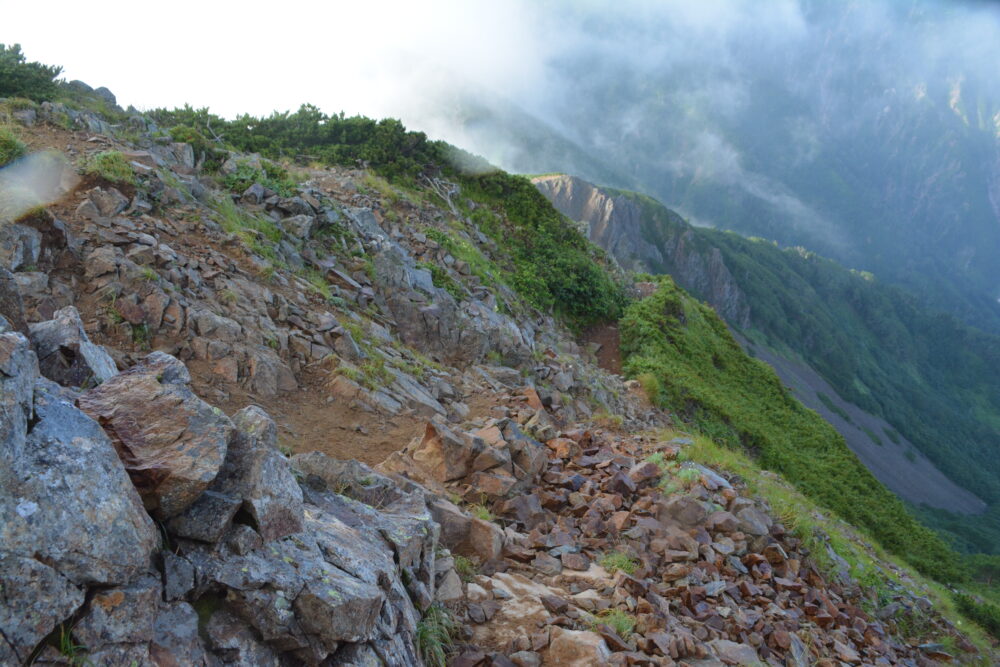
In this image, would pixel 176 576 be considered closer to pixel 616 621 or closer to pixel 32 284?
pixel 616 621

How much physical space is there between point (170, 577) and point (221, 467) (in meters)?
0.68

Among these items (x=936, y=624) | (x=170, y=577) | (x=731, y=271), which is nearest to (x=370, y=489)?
(x=170, y=577)

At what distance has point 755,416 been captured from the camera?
23375 mm

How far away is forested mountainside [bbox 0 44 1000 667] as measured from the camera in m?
2.87

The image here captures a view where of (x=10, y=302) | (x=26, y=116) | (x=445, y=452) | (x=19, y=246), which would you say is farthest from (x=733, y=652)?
(x=26, y=116)

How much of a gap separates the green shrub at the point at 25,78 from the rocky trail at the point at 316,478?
232 cm

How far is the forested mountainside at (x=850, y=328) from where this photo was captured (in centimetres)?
10644

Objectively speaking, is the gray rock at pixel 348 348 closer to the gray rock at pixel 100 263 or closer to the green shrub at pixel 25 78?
the gray rock at pixel 100 263

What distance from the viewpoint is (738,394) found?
24.9 metres

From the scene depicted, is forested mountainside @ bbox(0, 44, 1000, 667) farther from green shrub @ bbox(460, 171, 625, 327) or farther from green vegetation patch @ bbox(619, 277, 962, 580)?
green shrub @ bbox(460, 171, 625, 327)

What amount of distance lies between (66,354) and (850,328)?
177953 mm

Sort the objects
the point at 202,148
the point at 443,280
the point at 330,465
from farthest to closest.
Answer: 1. the point at 443,280
2. the point at 202,148
3. the point at 330,465

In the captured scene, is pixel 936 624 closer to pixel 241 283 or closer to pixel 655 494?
pixel 655 494

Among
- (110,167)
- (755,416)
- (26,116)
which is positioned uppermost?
(755,416)
